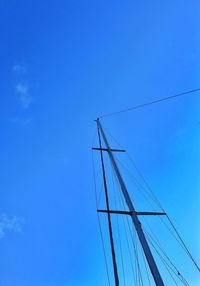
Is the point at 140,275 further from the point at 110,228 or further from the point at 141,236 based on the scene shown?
the point at 141,236

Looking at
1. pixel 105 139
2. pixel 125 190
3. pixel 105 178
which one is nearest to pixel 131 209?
pixel 125 190

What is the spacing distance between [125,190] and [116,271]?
309 centimetres

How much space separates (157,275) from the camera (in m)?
7.50

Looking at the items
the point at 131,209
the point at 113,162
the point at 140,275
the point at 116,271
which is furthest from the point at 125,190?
the point at 140,275

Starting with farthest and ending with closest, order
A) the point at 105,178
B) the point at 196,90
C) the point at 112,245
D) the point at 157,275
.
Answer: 1. the point at 105,178
2. the point at 196,90
3. the point at 112,245
4. the point at 157,275

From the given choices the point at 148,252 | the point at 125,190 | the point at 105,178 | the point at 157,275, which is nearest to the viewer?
the point at 157,275

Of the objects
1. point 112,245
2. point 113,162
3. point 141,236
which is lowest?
point 141,236

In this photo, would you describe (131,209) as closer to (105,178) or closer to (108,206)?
(108,206)

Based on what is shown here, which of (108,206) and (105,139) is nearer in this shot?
(108,206)

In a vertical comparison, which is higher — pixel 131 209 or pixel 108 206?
pixel 108 206

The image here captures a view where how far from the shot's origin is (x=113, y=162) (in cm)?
1252

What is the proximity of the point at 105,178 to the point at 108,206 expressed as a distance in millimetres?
1839

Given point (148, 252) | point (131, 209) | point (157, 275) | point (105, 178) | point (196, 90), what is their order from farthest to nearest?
1. point (105, 178)
2. point (196, 90)
3. point (131, 209)
4. point (148, 252)
5. point (157, 275)

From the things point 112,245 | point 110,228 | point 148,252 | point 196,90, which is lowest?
point 148,252
